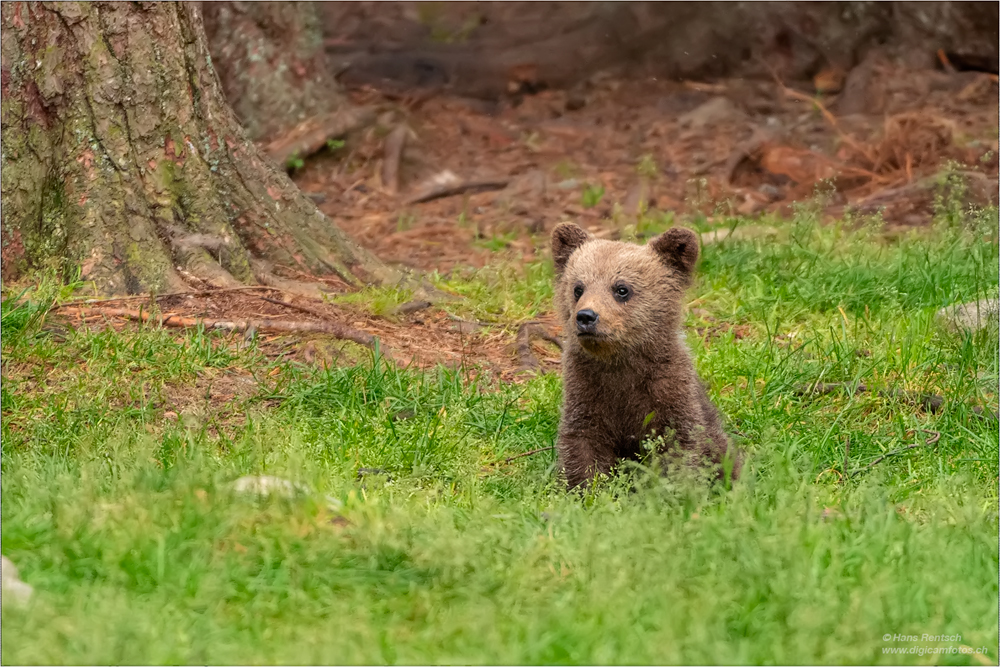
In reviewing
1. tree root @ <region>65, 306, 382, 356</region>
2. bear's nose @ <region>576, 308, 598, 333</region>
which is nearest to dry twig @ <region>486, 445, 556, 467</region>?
bear's nose @ <region>576, 308, 598, 333</region>

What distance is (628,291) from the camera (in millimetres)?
Result: 5434

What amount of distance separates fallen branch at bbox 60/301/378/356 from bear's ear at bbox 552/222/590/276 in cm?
134

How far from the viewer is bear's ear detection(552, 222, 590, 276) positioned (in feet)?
19.2

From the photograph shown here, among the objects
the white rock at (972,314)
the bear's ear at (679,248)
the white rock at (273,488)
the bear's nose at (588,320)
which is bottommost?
the white rock at (972,314)

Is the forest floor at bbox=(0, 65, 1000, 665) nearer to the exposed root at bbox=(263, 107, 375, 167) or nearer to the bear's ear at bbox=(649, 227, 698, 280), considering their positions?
the exposed root at bbox=(263, 107, 375, 167)

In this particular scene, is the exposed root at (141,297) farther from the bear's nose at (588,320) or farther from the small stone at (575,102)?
the small stone at (575,102)

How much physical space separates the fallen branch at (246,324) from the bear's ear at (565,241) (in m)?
1.34

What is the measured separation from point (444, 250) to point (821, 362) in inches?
159

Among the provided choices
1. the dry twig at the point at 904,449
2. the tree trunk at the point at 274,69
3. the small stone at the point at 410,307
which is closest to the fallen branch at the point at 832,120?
the tree trunk at the point at 274,69

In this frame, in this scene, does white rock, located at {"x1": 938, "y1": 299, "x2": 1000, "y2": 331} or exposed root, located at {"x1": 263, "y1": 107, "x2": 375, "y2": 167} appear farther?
exposed root, located at {"x1": 263, "y1": 107, "x2": 375, "y2": 167}

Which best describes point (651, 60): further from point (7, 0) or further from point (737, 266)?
point (7, 0)

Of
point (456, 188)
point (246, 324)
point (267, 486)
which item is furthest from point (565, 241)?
point (456, 188)

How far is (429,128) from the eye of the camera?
1247 centimetres

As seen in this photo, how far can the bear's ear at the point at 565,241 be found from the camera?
5844 millimetres
